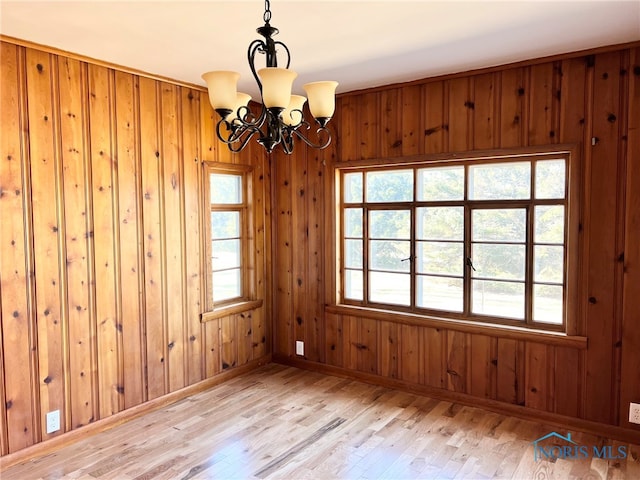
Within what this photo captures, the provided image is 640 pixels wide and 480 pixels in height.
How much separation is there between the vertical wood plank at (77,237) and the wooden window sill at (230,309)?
1.01 meters

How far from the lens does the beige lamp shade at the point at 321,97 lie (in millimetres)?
2248

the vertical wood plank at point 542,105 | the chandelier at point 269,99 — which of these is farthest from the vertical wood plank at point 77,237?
the vertical wood plank at point 542,105

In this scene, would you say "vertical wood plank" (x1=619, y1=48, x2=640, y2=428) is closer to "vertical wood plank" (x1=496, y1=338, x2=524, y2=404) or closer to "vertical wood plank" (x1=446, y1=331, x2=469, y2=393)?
"vertical wood plank" (x1=496, y1=338, x2=524, y2=404)

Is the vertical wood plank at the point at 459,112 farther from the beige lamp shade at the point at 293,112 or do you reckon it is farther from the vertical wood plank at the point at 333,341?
the vertical wood plank at the point at 333,341

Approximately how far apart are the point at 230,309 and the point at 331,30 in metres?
2.58

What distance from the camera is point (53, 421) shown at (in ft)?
9.73

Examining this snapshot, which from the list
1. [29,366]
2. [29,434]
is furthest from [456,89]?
[29,434]

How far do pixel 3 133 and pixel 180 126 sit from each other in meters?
1.30

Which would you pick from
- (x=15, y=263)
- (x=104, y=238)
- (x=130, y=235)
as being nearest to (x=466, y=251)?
(x=130, y=235)

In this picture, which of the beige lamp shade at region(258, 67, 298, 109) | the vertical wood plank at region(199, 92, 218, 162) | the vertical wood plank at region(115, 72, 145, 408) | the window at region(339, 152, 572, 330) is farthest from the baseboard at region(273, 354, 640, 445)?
the beige lamp shade at region(258, 67, 298, 109)

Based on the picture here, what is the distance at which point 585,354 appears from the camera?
3162 millimetres

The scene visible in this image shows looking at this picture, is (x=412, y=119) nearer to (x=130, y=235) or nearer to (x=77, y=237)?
(x=130, y=235)

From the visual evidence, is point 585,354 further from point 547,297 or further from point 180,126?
point 180,126

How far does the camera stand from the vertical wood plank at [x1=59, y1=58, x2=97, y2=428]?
3.02 m
